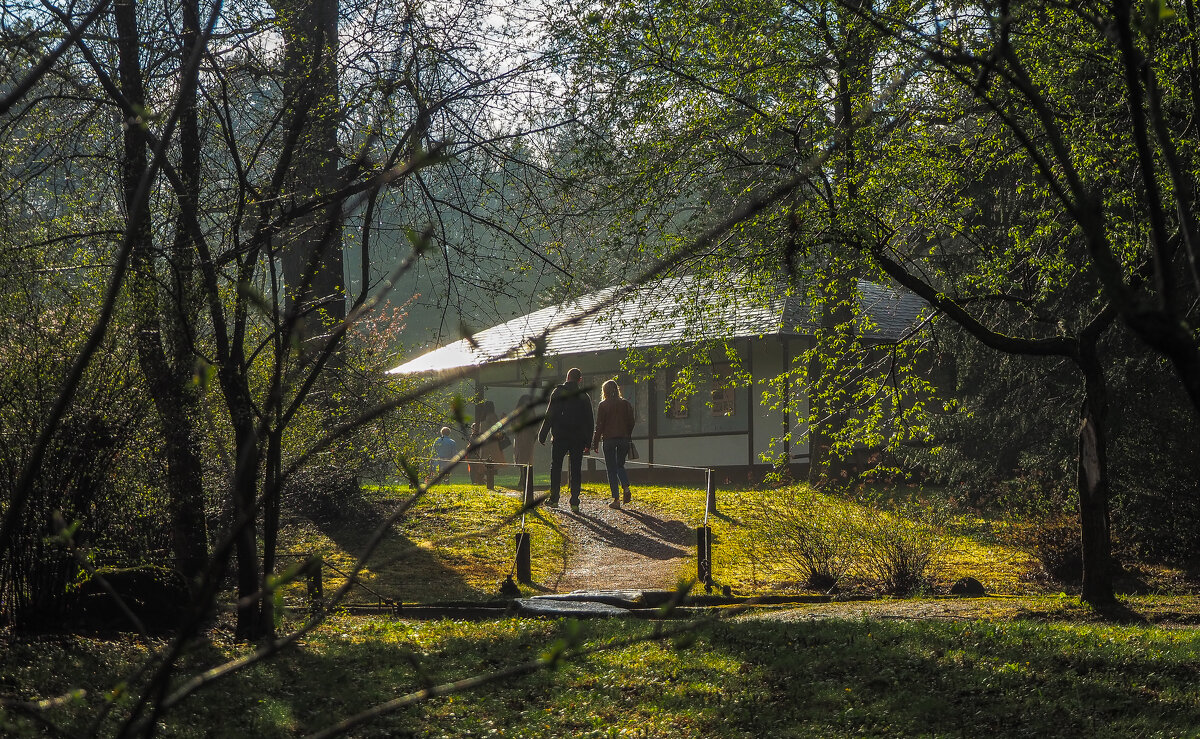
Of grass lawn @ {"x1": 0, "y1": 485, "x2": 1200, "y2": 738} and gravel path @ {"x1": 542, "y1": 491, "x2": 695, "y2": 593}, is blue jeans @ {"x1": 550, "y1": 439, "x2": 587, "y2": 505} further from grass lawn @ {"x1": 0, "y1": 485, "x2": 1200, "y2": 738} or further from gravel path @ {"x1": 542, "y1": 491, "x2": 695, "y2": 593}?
grass lawn @ {"x1": 0, "y1": 485, "x2": 1200, "y2": 738}

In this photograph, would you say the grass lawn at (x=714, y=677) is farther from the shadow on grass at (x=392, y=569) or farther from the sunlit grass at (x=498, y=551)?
the sunlit grass at (x=498, y=551)

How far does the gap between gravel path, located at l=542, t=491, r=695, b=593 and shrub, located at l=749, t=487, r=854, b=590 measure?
119cm

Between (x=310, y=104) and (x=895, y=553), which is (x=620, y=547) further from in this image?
(x=310, y=104)

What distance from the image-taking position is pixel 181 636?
1413mm

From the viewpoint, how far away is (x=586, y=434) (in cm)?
1614

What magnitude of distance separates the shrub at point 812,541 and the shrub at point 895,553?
0.20 meters

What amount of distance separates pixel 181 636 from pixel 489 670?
5.93 meters

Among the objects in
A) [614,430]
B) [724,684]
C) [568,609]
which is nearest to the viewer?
[724,684]

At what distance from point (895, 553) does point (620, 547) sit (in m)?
3.92

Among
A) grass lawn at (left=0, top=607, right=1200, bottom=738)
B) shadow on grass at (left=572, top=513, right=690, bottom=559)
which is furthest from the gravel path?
grass lawn at (left=0, top=607, right=1200, bottom=738)

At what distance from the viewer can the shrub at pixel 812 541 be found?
463 inches

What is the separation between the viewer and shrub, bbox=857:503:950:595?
37.4ft

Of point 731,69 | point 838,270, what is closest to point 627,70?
point 731,69

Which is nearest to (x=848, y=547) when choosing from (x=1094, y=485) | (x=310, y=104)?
(x=1094, y=485)
